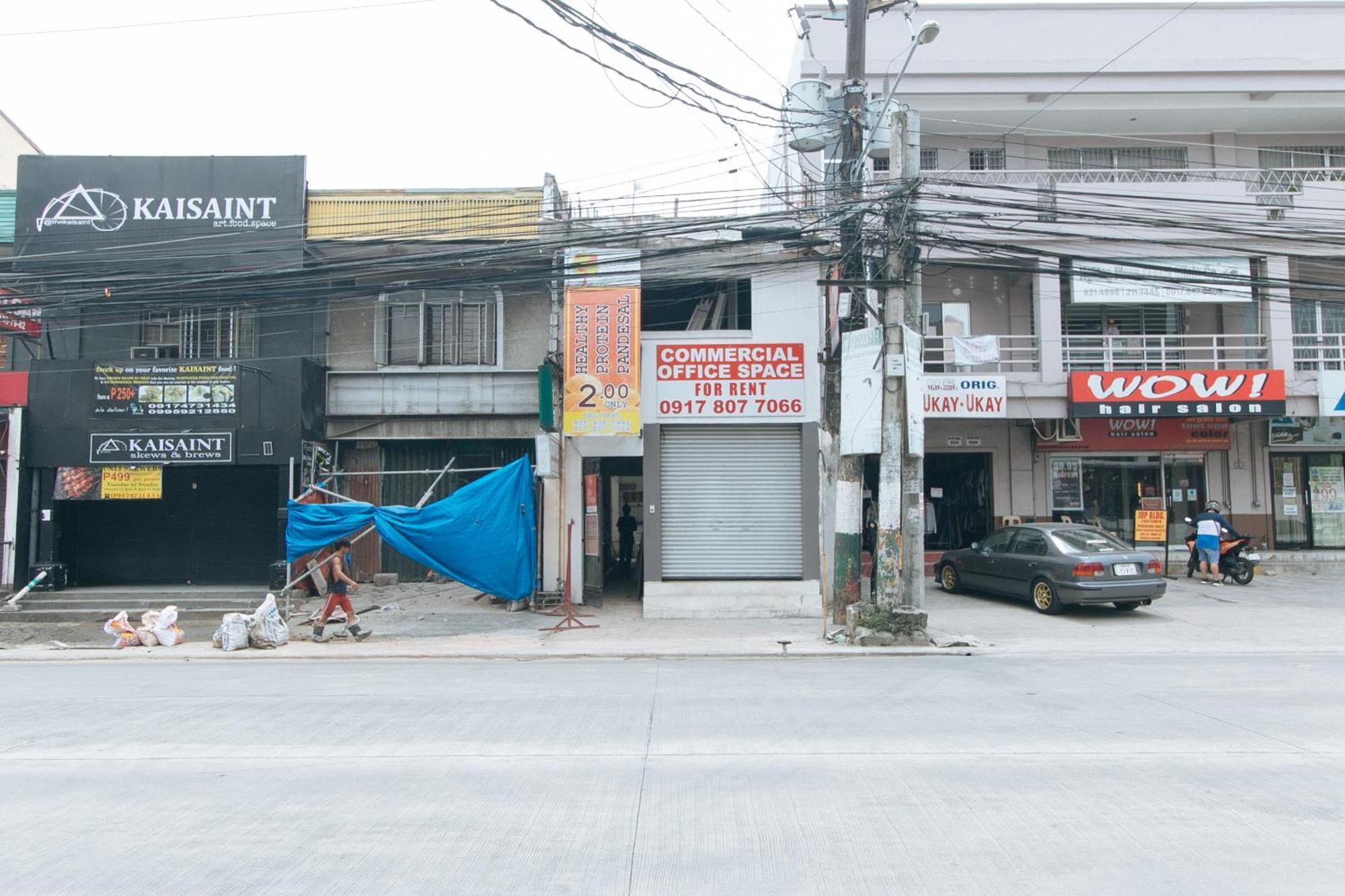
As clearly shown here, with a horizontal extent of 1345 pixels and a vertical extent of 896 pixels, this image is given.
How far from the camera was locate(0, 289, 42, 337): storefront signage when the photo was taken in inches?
604

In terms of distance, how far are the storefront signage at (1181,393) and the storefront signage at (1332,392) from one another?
1128 mm

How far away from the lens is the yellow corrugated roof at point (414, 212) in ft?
53.7

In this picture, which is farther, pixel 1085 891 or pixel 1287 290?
pixel 1287 290

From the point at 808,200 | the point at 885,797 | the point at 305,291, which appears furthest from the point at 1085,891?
the point at 305,291

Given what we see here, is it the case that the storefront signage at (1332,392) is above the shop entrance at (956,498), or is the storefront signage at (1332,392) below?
above

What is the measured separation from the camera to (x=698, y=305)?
1683 centimetres

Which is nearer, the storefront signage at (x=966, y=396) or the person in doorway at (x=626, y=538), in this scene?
the storefront signage at (x=966, y=396)

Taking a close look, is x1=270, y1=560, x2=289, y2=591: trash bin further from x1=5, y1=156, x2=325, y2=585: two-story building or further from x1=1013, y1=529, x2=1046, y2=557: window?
x1=1013, y1=529, x2=1046, y2=557: window

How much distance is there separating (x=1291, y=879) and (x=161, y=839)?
5842 mm

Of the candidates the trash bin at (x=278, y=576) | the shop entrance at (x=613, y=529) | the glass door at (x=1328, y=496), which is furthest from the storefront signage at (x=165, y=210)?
the glass door at (x=1328, y=496)

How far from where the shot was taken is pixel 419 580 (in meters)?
17.7

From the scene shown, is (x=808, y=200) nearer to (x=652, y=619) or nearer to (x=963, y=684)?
(x=652, y=619)

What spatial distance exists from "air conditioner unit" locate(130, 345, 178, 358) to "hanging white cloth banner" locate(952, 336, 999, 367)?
15.6 m

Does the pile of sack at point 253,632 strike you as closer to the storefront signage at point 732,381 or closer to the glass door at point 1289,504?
the storefront signage at point 732,381
